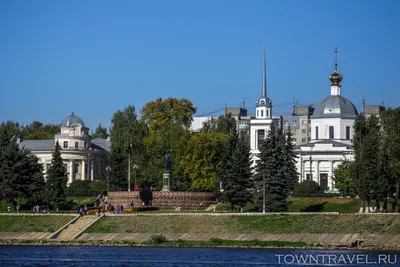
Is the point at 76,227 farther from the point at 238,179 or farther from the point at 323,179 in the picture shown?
the point at 323,179

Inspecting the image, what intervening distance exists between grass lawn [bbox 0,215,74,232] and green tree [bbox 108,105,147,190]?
32.5m

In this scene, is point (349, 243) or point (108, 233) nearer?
point (349, 243)

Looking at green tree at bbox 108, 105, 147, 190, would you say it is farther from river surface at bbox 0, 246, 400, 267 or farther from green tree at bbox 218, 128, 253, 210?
river surface at bbox 0, 246, 400, 267

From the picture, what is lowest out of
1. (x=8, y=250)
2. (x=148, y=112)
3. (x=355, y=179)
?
(x=8, y=250)

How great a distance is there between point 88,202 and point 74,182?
37.0ft

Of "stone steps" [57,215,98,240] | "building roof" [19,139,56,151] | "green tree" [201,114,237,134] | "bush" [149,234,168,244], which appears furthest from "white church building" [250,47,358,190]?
"bush" [149,234,168,244]

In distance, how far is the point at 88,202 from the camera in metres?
123

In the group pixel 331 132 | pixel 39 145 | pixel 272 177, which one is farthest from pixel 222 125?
pixel 272 177

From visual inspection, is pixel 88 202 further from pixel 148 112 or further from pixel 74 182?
pixel 148 112

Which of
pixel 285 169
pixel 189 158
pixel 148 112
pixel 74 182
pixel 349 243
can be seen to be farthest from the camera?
pixel 148 112

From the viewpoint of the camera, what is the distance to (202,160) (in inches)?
4540

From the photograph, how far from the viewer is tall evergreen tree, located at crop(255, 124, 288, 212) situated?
3851 inches

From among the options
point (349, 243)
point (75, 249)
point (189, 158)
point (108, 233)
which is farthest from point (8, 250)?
point (189, 158)

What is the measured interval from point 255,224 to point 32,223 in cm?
1893
